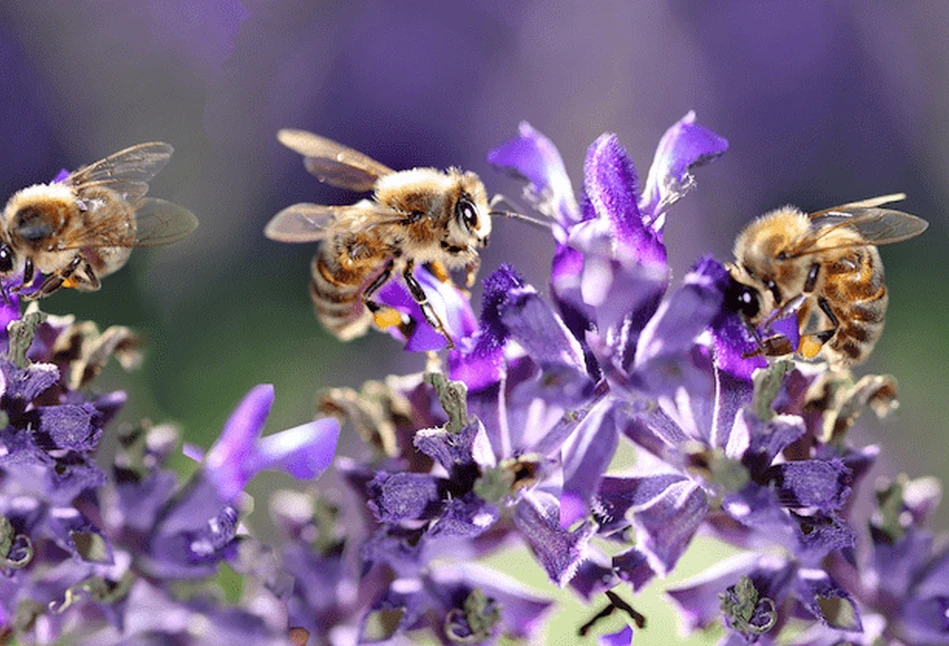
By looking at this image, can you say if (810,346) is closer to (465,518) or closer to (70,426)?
(465,518)

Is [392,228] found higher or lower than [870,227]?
lower

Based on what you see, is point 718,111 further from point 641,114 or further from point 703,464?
point 703,464

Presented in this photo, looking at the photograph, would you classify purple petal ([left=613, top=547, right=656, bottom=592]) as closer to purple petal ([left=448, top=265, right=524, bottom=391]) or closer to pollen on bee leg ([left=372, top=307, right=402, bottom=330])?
purple petal ([left=448, top=265, right=524, bottom=391])

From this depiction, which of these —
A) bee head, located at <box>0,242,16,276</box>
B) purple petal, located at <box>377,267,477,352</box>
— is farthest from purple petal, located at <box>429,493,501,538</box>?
bee head, located at <box>0,242,16,276</box>

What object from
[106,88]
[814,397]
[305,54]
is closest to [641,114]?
[305,54]

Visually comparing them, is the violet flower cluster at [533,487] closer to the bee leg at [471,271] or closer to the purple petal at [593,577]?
the purple petal at [593,577]

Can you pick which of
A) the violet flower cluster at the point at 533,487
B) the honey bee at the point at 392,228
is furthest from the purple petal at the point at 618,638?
the honey bee at the point at 392,228

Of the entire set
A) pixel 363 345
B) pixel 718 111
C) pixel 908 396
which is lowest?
pixel 363 345

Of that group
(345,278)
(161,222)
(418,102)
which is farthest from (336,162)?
(418,102)
